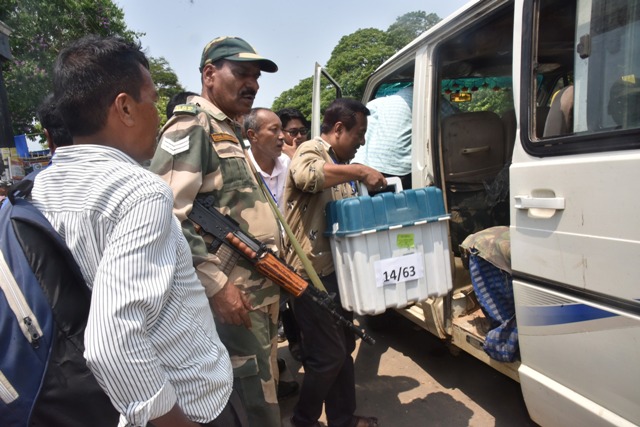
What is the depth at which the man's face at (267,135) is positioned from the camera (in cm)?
276

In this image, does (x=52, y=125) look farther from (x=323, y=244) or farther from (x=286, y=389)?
(x=286, y=389)

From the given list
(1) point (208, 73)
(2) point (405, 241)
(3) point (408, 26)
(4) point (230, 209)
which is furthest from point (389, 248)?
(3) point (408, 26)

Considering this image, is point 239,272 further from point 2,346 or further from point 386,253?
point 2,346

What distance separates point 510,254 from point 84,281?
1703 mm

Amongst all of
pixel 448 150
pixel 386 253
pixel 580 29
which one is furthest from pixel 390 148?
pixel 580 29

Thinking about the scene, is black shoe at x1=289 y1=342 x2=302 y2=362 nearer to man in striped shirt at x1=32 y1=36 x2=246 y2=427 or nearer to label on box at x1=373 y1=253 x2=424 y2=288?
label on box at x1=373 y1=253 x2=424 y2=288

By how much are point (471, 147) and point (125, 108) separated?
99.2 inches

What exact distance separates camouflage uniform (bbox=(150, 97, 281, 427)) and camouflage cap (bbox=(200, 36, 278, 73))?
186mm

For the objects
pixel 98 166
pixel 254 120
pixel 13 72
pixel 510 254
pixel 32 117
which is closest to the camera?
pixel 98 166

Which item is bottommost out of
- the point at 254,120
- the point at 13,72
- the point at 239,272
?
the point at 239,272

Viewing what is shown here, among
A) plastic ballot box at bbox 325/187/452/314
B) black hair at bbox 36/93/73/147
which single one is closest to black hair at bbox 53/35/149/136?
black hair at bbox 36/93/73/147

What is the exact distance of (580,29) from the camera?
1.56 metres

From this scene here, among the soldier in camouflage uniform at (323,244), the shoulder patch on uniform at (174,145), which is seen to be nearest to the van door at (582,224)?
the soldier in camouflage uniform at (323,244)

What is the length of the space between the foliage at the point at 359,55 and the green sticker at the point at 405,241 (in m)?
14.4
